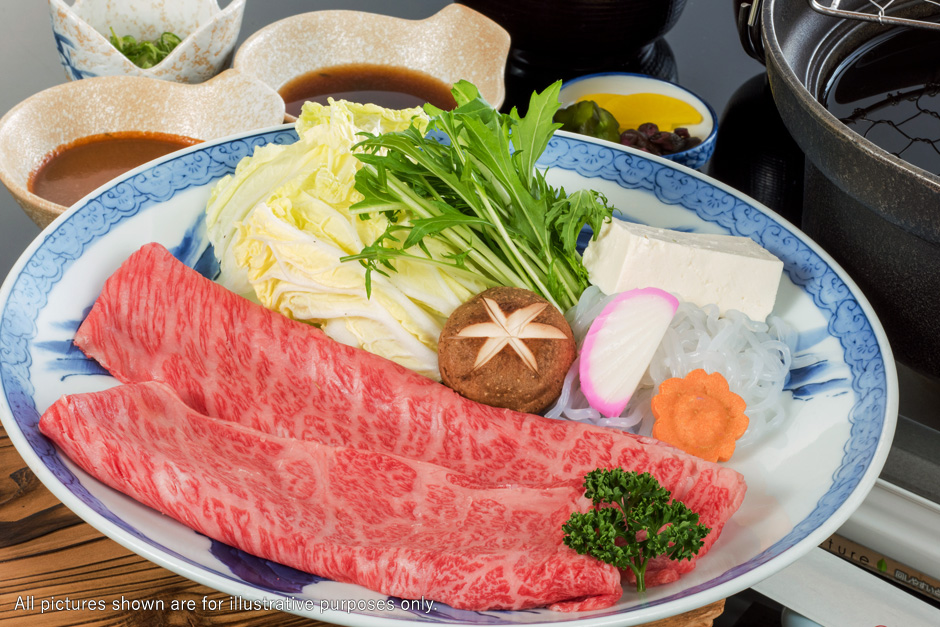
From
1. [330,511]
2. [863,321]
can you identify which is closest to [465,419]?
[330,511]

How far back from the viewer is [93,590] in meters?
1.53

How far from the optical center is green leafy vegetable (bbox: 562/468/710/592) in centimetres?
139

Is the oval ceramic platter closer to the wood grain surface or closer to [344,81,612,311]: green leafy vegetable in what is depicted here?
the wood grain surface

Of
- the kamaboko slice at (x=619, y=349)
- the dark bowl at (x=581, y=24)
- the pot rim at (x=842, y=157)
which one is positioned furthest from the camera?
the dark bowl at (x=581, y=24)

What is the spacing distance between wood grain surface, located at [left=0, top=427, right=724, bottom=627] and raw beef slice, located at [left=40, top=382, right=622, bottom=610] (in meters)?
0.17

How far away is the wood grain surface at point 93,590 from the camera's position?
1499mm

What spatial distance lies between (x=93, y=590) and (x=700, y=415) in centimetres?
138

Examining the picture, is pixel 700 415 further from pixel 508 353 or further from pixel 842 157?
pixel 842 157

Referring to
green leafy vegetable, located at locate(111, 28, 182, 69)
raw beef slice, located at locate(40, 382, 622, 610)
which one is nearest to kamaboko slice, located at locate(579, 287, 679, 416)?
raw beef slice, located at locate(40, 382, 622, 610)

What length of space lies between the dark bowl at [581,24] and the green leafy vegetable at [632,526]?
1792 millimetres

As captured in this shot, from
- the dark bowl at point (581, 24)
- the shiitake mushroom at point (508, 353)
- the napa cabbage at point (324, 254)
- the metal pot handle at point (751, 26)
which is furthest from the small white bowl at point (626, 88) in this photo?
the shiitake mushroom at point (508, 353)

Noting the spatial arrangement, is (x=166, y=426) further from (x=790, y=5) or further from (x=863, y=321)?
(x=790, y=5)

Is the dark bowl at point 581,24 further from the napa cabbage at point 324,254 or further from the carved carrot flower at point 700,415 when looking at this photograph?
the carved carrot flower at point 700,415

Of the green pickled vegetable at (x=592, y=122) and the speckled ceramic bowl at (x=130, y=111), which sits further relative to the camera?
the green pickled vegetable at (x=592, y=122)
